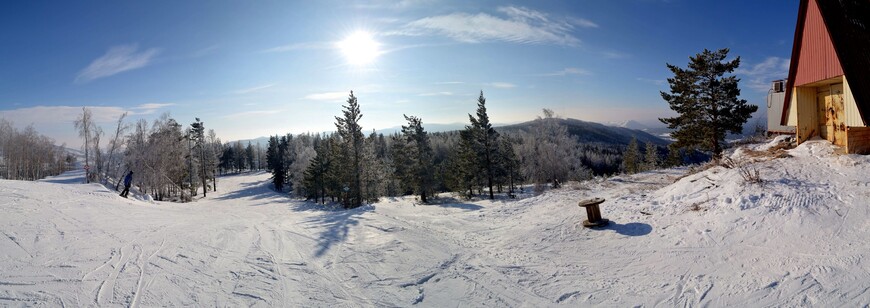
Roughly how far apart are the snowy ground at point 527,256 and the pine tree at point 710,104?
12115mm

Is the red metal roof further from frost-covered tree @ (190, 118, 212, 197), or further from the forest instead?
frost-covered tree @ (190, 118, 212, 197)

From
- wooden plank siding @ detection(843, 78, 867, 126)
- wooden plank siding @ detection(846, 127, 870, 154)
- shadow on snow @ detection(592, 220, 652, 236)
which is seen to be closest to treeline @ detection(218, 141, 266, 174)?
shadow on snow @ detection(592, 220, 652, 236)

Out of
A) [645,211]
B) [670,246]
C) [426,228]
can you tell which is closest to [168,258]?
[426,228]

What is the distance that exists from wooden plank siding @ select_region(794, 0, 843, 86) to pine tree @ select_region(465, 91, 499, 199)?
2254 centimetres

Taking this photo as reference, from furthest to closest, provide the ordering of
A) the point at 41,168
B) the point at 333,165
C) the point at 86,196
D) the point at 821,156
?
the point at 41,168
the point at 333,165
the point at 86,196
the point at 821,156

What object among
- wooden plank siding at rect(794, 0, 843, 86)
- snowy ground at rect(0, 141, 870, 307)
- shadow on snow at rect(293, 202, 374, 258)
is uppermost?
wooden plank siding at rect(794, 0, 843, 86)

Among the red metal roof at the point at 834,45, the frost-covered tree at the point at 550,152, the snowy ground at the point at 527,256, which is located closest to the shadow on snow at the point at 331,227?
the snowy ground at the point at 527,256

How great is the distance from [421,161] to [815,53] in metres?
27.5

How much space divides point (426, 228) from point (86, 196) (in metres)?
16.1

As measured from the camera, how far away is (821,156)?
9.62 metres

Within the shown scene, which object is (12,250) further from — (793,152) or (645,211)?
(793,152)

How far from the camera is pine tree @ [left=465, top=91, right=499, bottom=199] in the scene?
3288 centimetres

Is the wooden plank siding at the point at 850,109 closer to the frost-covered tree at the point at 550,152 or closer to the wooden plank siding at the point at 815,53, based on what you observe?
the wooden plank siding at the point at 815,53

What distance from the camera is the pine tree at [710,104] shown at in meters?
20.7
